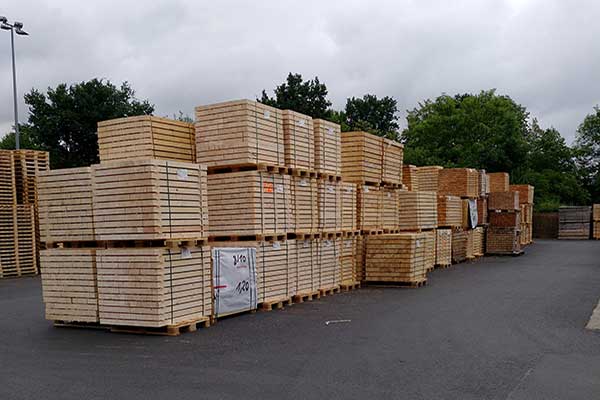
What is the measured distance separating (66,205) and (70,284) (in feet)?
Result: 4.26

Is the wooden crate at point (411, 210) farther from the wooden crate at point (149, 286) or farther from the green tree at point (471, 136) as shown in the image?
the green tree at point (471, 136)

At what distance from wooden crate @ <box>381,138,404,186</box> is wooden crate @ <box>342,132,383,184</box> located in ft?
2.25

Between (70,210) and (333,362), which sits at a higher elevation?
(70,210)

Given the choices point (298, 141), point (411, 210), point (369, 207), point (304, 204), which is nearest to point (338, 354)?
point (304, 204)

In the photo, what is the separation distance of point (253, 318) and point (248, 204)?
6.69ft

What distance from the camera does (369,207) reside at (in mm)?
14758

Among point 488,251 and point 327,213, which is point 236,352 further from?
point 488,251

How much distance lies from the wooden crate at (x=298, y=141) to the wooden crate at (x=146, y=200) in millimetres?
2599

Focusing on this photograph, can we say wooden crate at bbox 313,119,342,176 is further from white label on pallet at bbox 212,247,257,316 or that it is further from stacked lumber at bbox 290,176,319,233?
white label on pallet at bbox 212,247,257,316

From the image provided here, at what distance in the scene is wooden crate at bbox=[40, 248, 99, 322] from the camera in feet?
30.3

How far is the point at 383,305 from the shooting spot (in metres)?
11.3

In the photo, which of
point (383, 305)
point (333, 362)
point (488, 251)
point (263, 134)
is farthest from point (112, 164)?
point (488, 251)

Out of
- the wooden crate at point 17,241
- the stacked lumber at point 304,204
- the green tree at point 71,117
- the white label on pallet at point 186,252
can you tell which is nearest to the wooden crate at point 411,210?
the stacked lumber at point 304,204

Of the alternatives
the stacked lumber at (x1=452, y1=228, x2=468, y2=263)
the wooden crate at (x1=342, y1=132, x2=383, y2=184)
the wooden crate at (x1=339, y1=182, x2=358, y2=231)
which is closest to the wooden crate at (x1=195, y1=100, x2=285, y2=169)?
the wooden crate at (x1=339, y1=182, x2=358, y2=231)
